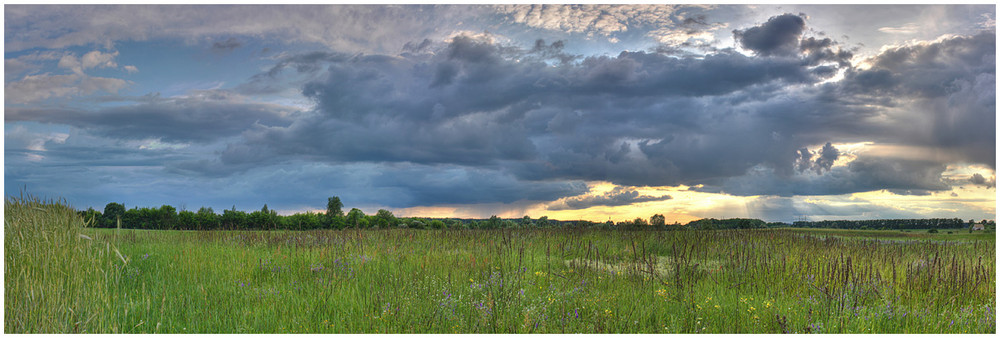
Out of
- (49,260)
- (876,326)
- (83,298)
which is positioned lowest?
(876,326)

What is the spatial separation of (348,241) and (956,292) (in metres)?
11.4

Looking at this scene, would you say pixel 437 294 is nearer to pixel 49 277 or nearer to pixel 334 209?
pixel 49 277

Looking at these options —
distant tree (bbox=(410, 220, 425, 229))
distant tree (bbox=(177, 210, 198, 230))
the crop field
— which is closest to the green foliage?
the crop field

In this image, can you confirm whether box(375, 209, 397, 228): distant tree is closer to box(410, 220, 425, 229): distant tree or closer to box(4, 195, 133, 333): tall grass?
box(410, 220, 425, 229): distant tree

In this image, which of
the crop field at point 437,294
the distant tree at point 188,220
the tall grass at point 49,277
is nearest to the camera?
the tall grass at point 49,277

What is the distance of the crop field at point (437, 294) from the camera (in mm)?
5891

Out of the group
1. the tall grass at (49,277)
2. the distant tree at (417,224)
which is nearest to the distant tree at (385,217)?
the distant tree at (417,224)

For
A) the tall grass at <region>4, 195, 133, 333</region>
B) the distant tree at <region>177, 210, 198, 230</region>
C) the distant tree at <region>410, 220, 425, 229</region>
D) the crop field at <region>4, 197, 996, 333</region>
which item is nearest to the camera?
the tall grass at <region>4, 195, 133, 333</region>

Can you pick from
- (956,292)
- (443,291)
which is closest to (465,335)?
(443,291)

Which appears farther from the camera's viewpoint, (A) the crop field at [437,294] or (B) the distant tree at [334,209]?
(B) the distant tree at [334,209]

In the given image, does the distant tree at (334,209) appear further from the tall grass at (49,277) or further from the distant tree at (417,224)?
the tall grass at (49,277)

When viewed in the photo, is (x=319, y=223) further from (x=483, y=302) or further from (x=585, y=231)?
(x=483, y=302)

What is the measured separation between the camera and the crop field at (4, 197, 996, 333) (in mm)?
5891

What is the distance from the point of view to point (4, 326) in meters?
5.43
